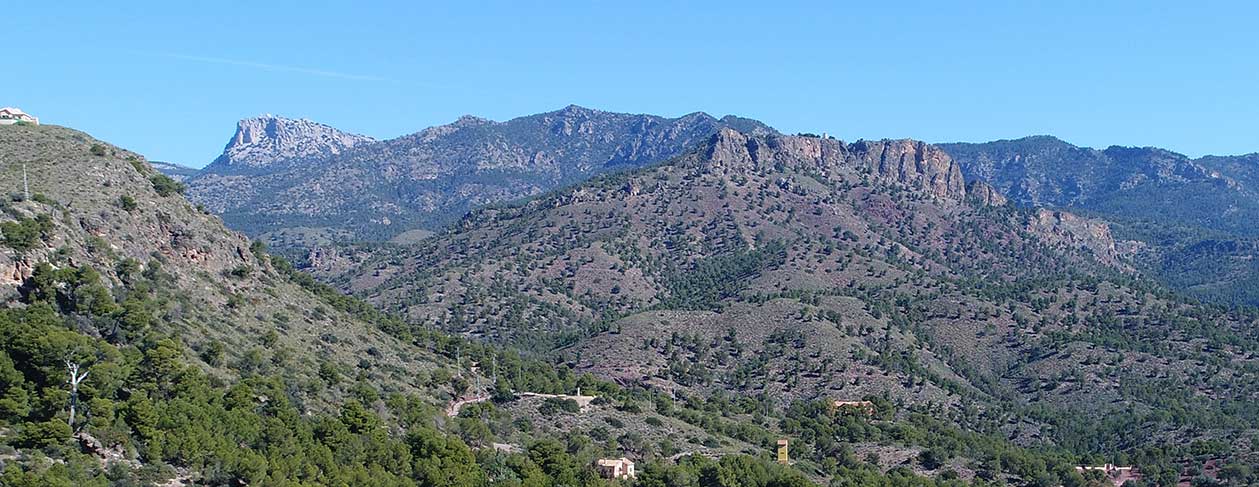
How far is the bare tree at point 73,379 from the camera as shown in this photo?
54.0m

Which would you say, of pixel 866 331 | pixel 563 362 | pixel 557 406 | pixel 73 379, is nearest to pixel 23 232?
pixel 73 379

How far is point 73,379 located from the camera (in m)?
54.4

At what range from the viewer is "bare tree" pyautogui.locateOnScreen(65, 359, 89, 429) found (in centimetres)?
5400

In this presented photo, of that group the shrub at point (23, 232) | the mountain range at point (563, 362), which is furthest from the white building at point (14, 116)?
the shrub at point (23, 232)

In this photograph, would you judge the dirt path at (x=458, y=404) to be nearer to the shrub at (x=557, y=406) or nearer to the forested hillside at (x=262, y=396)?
the forested hillside at (x=262, y=396)

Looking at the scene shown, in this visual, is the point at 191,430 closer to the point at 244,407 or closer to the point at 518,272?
the point at 244,407

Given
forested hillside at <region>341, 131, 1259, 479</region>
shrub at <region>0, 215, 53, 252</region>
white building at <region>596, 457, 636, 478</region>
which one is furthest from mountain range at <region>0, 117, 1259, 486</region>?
white building at <region>596, 457, 636, 478</region>

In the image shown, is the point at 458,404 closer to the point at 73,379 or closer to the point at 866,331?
the point at 73,379

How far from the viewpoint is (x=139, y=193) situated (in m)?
82.4

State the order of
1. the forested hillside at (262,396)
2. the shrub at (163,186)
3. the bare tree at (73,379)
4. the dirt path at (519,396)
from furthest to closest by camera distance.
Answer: the shrub at (163,186) → the dirt path at (519,396) → the forested hillside at (262,396) → the bare tree at (73,379)

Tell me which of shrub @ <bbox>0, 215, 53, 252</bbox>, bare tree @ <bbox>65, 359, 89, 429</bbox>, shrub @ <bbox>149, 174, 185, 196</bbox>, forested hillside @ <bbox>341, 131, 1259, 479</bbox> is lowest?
forested hillside @ <bbox>341, 131, 1259, 479</bbox>

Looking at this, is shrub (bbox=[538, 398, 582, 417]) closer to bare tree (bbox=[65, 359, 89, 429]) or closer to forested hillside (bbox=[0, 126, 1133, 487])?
forested hillside (bbox=[0, 126, 1133, 487])

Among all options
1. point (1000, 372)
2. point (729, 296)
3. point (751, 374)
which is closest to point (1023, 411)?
point (1000, 372)

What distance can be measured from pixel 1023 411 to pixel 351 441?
263ft
